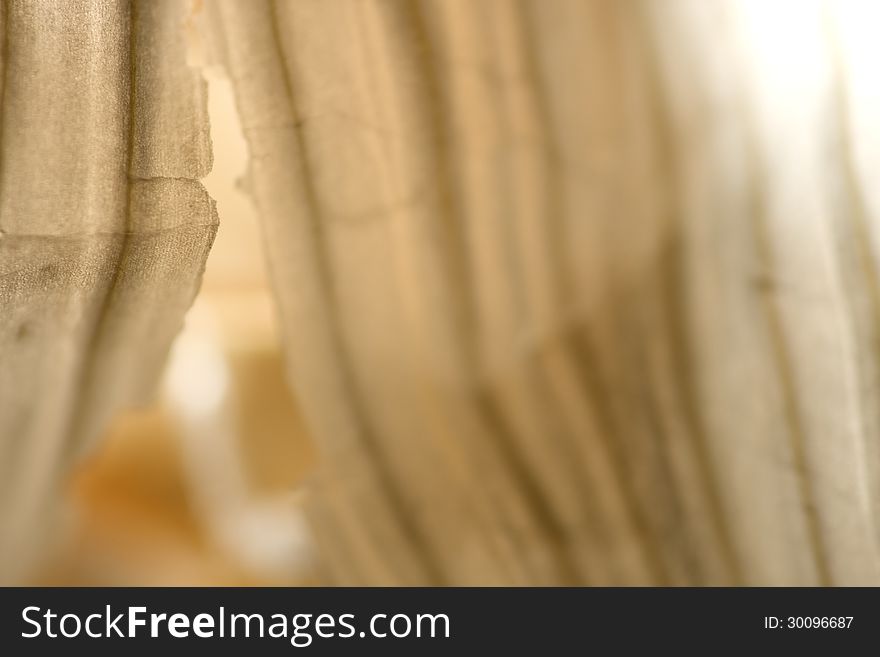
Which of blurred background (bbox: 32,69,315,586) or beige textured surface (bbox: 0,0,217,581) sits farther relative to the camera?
blurred background (bbox: 32,69,315,586)

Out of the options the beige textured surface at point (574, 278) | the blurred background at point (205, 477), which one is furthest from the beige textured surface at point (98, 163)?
the blurred background at point (205, 477)

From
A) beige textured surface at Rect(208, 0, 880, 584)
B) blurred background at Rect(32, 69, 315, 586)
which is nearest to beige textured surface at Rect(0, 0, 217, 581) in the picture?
beige textured surface at Rect(208, 0, 880, 584)

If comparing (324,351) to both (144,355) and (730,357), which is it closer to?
(144,355)

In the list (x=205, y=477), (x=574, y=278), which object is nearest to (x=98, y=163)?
(x=574, y=278)

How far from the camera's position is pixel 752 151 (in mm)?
544

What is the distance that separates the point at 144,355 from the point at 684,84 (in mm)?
427

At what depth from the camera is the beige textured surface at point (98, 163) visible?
1.38 feet

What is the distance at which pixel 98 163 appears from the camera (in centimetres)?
43

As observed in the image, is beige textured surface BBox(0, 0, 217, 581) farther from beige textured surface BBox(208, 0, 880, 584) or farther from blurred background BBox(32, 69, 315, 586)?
→ blurred background BBox(32, 69, 315, 586)

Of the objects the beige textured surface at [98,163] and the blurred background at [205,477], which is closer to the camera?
the beige textured surface at [98,163]

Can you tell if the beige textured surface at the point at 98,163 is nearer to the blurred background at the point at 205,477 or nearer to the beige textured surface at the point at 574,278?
the beige textured surface at the point at 574,278

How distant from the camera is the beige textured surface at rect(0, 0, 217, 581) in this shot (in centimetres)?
42
